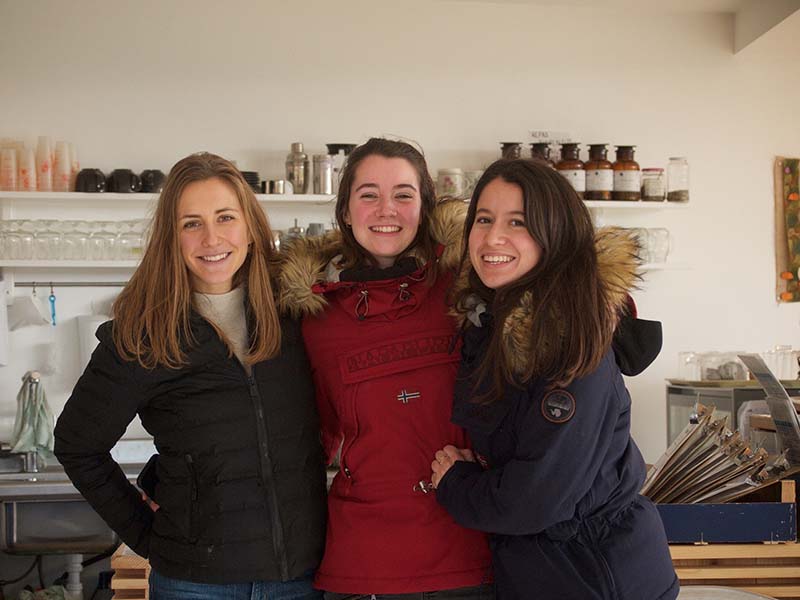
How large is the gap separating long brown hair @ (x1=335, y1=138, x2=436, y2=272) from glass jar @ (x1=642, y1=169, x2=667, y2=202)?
2.99 metres

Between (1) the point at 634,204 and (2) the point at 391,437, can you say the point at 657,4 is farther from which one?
(2) the point at 391,437

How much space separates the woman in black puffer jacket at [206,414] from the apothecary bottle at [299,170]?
2626 millimetres

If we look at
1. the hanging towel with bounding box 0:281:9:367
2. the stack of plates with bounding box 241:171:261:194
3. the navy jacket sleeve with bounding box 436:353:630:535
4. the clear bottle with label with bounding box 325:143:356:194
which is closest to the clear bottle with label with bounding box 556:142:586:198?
the clear bottle with label with bounding box 325:143:356:194

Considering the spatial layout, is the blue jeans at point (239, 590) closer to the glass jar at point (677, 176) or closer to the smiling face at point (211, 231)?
the smiling face at point (211, 231)

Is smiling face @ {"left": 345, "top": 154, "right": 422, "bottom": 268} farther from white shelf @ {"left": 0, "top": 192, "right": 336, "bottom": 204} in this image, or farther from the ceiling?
the ceiling

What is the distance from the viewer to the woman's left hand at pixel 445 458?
1654 millimetres

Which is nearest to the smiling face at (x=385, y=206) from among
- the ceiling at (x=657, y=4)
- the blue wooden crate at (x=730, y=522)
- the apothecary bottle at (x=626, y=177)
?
the blue wooden crate at (x=730, y=522)

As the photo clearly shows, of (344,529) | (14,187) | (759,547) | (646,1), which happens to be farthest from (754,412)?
(14,187)

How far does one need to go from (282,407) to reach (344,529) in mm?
253

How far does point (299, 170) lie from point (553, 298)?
3012mm

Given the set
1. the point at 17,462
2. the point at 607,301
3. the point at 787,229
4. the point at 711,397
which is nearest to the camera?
the point at 607,301

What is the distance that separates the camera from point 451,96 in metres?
4.78

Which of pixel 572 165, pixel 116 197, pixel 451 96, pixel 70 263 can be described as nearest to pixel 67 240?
pixel 70 263

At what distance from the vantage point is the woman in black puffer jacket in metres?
1.71
